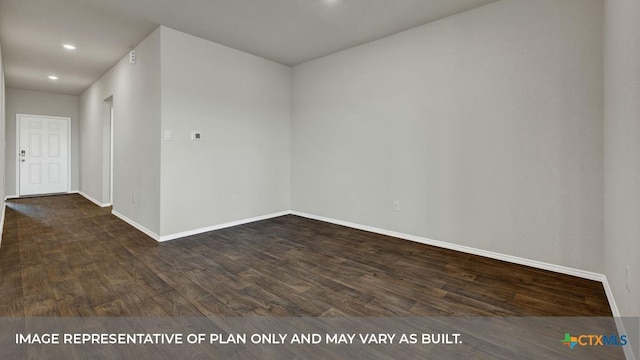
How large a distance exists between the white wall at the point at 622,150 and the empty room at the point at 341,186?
0.03 metres

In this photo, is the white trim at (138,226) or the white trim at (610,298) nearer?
the white trim at (610,298)

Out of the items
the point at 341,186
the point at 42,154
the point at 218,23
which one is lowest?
the point at 341,186

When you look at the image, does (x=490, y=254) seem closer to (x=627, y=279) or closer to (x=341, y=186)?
(x=627, y=279)

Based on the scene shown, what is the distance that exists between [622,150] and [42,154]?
33.9 ft

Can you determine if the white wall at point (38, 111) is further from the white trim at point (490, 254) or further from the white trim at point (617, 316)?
the white trim at point (617, 316)

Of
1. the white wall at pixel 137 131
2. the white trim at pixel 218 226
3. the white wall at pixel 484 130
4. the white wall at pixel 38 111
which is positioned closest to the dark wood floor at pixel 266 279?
the white trim at pixel 218 226

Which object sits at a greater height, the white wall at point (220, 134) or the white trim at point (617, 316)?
the white wall at point (220, 134)

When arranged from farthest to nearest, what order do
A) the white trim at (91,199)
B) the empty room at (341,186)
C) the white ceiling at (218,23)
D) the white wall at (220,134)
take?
1. the white trim at (91,199)
2. the white wall at (220,134)
3. the white ceiling at (218,23)
4. the empty room at (341,186)

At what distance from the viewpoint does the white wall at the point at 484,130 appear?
8.39 feet

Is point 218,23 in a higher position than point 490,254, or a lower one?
higher

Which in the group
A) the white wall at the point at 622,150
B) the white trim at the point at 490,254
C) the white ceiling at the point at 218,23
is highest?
the white ceiling at the point at 218,23

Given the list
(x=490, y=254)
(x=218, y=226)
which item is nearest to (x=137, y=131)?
(x=218, y=226)

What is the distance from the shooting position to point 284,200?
525 cm

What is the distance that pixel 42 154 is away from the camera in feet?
23.6
